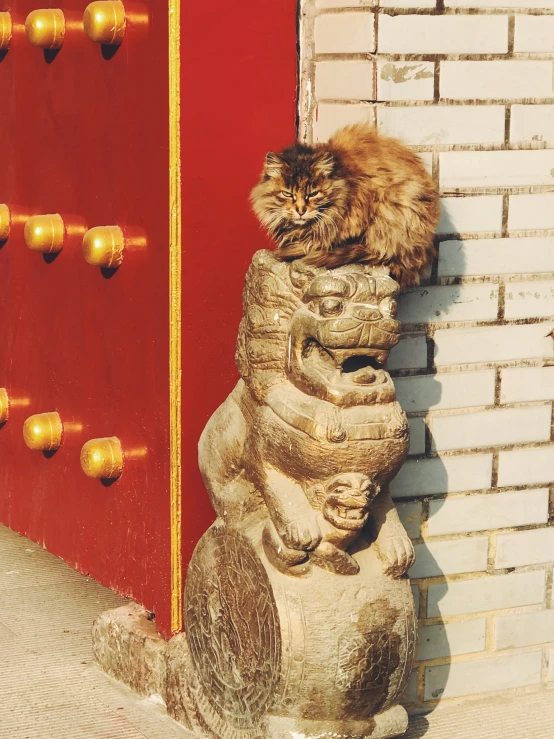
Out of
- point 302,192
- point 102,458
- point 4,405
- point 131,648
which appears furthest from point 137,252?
point 4,405

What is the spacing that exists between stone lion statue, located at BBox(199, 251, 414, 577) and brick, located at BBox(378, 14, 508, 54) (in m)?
0.70

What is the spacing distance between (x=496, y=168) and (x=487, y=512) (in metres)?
1.03

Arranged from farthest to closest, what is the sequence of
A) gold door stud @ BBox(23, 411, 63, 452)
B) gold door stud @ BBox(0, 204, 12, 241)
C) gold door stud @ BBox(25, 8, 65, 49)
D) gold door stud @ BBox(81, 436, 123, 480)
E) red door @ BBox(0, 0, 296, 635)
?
1. gold door stud @ BBox(0, 204, 12, 241)
2. gold door stud @ BBox(23, 411, 63, 452)
3. gold door stud @ BBox(25, 8, 65, 49)
4. gold door stud @ BBox(81, 436, 123, 480)
5. red door @ BBox(0, 0, 296, 635)

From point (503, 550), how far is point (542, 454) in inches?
12.5

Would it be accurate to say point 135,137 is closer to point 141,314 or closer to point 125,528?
point 141,314

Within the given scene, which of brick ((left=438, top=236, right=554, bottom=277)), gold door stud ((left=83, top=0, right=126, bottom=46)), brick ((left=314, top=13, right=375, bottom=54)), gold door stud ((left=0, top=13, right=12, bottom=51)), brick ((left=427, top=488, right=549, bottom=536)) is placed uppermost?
gold door stud ((left=0, top=13, right=12, bottom=51))

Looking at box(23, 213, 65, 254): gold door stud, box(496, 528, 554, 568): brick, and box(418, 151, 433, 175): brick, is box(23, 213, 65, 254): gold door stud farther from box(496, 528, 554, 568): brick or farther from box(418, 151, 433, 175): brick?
box(496, 528, 554, 568): brick

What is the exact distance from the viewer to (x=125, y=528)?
408 cm

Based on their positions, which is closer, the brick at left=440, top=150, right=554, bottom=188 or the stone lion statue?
the stone lion statue

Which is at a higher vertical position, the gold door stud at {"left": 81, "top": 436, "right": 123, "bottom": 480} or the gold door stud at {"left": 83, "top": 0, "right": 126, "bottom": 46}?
the gold door stud at {"left": 83, "top": 0, "right": 126, "bottom": 46}

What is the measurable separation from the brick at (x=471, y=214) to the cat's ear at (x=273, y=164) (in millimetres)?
Result: 574

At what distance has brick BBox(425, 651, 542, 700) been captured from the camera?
3.81 meters

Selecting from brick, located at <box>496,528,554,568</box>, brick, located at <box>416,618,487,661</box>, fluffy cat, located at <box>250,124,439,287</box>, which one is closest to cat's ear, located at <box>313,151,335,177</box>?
fluffy cat, located at <box>250,124,439,287</box>

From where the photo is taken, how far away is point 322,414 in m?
3.04
